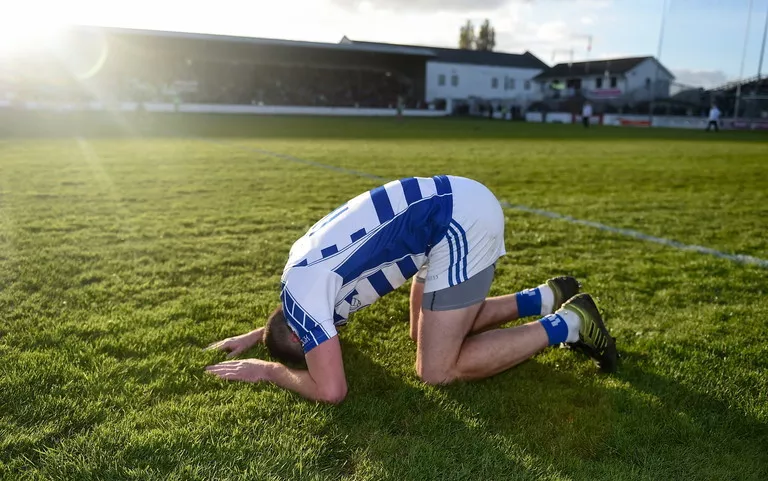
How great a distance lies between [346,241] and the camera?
2656 millimetres

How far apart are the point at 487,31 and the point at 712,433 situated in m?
91.6

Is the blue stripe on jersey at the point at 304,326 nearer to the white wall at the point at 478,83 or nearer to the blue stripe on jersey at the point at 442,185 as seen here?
the blue stripe on jersey at the point at 442,185

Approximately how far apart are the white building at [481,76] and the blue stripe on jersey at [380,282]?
52.7 metres

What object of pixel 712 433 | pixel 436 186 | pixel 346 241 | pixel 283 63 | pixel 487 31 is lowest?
A: pixel 712 433

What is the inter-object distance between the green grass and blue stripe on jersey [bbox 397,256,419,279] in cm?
51

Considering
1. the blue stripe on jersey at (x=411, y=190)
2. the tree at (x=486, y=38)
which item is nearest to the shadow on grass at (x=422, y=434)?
the blue stripe on jersey at (x=411, y=190)

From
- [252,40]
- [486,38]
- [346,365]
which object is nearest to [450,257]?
[346,365]

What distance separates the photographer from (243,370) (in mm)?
2863

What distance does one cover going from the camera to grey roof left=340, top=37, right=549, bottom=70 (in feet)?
194

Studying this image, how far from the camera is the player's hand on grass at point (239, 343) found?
3.17 meters

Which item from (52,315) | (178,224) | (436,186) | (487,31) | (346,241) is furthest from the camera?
(487,31)

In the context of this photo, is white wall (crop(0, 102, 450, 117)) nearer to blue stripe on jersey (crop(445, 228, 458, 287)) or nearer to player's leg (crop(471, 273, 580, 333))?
player's leg (crop(471, 273, 580, 333))

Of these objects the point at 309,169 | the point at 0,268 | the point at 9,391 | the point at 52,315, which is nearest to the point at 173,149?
the point at 309,169

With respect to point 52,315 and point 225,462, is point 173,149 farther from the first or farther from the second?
point 225,462
